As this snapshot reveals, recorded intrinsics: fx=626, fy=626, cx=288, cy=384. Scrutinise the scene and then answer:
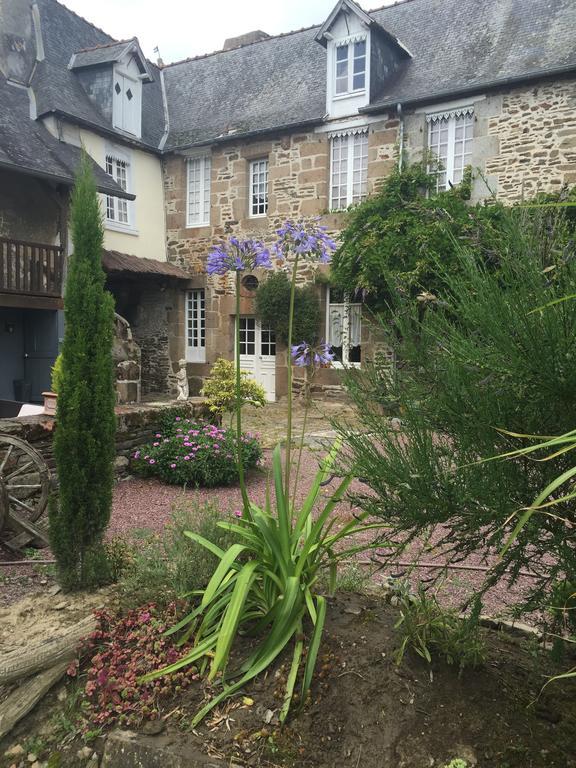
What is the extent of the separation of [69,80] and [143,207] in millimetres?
2979

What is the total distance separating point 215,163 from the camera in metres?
14.6

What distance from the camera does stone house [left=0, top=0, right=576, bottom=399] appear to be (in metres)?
11.3

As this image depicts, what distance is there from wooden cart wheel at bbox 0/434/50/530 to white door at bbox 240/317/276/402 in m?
9.26

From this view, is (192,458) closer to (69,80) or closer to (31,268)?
(31,268)

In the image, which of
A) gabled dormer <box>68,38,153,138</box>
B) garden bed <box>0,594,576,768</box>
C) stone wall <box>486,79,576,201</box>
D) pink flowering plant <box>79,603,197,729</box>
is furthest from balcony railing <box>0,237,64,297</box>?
garden bed <box>0,594,576,768</box>

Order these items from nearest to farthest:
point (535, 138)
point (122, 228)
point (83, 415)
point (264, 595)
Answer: point (264, 595) → point (83, 415) → point (535, 138) → point (122, 228)

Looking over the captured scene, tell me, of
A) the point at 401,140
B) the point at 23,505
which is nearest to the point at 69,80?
the point at 401,140

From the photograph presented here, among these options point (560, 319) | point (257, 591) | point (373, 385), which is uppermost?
point (560, 319)

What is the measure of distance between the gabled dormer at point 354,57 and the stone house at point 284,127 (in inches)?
1.3

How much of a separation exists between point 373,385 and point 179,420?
5271mm

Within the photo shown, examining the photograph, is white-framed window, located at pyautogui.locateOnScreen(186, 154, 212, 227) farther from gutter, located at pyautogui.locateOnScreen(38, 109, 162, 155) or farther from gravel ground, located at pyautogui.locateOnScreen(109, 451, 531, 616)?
gravel ground, located at pyautogui.locateOnScreen(109, 451, 531, 616)

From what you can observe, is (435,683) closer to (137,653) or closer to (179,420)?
(137,653)

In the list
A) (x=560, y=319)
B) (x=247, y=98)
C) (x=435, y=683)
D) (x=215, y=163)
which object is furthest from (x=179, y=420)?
(x=247, y=98)

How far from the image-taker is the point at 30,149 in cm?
1052
